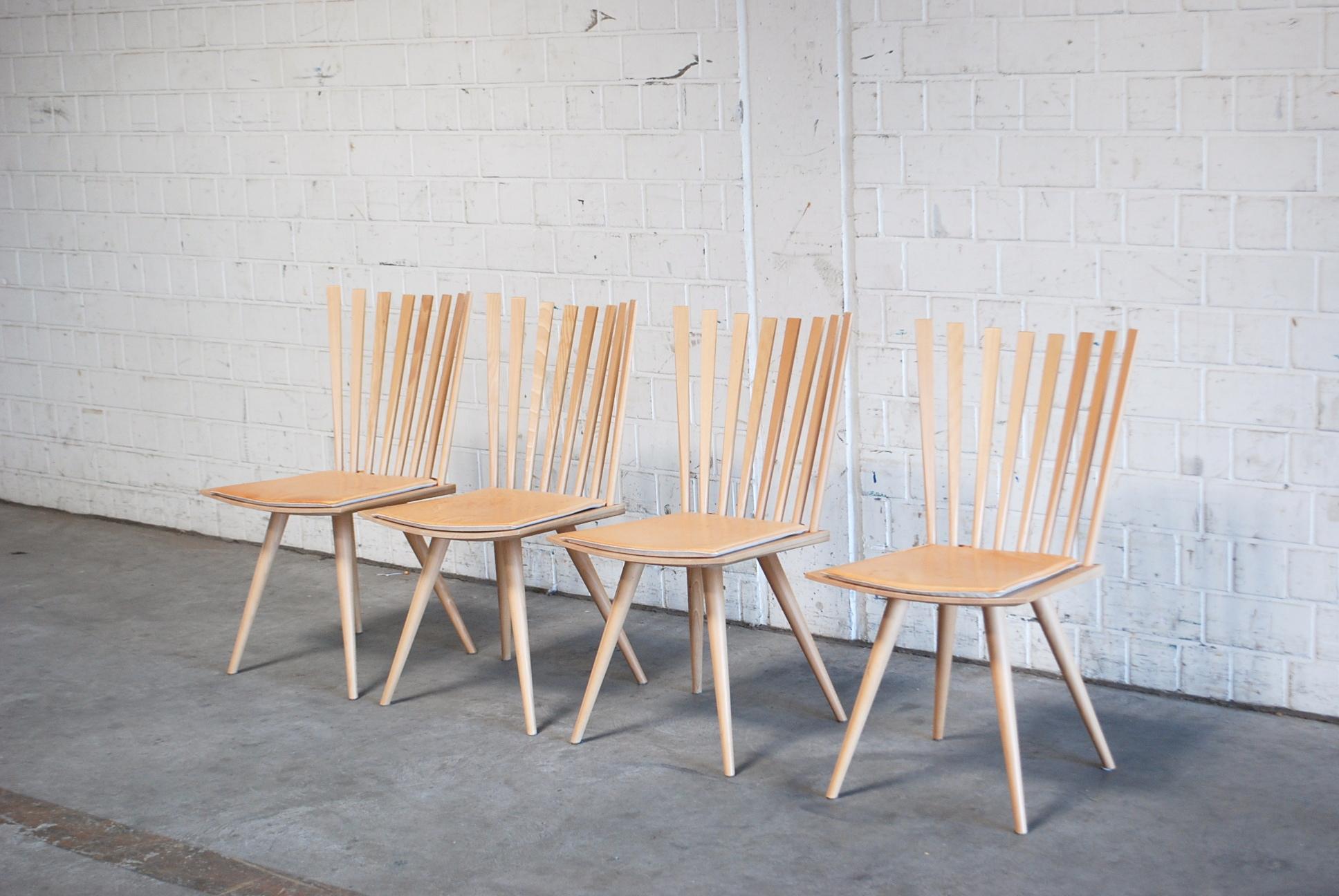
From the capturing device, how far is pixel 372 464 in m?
4.02

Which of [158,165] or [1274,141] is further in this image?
[158,165]

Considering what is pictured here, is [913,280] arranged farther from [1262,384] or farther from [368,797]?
[368,797]

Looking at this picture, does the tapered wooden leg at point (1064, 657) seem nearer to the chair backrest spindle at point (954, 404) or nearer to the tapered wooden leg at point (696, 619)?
the chair backrest spindle at point (954, 404)

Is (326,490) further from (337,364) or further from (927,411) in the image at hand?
(927,411)

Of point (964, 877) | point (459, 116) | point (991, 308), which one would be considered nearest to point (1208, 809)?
point (964, 877)

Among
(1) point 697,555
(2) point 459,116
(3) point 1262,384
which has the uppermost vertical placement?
(2) point 459,116

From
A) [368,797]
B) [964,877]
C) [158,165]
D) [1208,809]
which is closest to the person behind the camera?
[964,877]

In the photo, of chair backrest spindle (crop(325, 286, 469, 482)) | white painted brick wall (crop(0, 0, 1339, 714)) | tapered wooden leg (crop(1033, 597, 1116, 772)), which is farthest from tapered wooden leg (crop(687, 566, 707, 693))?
tapered wooden leg (crop(1033, 597, 1116, 772))

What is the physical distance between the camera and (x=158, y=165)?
5469mm

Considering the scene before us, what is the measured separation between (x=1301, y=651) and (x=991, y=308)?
1.11 metres

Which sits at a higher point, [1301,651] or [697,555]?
[697,555]

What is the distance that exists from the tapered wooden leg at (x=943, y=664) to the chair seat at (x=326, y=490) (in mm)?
1433

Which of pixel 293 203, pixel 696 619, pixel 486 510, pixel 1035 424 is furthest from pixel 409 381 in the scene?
pixel 1035 424

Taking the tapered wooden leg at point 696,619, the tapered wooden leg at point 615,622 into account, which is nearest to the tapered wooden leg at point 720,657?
the tapered wooden leg at point 615,622
